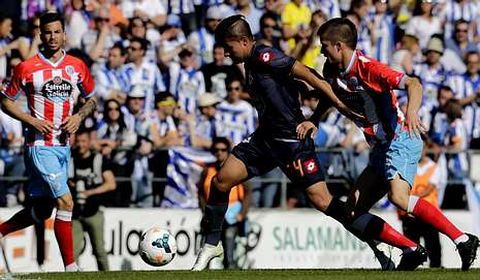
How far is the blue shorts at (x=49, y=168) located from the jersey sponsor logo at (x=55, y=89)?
56cm

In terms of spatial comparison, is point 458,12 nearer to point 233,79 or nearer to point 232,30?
point 233,79

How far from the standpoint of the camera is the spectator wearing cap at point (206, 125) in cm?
A: 1994

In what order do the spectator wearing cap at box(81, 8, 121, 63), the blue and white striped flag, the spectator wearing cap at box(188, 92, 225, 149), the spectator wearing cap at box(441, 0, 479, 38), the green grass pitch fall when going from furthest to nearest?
the spectator wearing cap at box(441, 0, 479, 38), the spectator wearing cap at box(81, 8, 121, 63), the spectator wearing cap at box(188, 92, 225, 149), the blue and white striped flag, the green grass pitch

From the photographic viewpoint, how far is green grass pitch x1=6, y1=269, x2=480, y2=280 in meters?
12.5

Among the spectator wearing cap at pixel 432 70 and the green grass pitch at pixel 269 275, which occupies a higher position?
the spectator wearing cap at pixel 432 70

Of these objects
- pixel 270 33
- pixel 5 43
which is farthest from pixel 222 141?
pixel 5 43

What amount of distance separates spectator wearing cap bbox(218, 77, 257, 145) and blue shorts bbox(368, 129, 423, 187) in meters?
6.67

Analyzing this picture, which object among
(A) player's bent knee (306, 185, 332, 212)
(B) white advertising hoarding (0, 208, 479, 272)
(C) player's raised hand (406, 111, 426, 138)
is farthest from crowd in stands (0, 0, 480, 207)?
(C) player's raised hand (406, 111, 426, 138)

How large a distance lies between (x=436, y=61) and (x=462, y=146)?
6.39ft

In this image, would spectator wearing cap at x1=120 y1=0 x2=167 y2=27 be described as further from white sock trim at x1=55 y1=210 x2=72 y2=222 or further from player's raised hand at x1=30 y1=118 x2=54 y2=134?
white sock trim at x1=55 y1=210 x2=72 y2=222

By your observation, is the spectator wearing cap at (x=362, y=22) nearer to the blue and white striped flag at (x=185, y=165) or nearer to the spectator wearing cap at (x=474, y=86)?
the spectator wearing cap at (x=474, y=86)

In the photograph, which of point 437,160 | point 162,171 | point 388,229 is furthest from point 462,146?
point 388,229

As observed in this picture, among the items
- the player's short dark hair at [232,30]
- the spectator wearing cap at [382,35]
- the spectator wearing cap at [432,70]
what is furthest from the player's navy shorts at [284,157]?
the spectator wearing cap at [382,35]

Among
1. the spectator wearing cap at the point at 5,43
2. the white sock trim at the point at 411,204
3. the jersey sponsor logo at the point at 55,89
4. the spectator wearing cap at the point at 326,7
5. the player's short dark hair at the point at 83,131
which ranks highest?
the spectator wearing cap at the point at 326,7
